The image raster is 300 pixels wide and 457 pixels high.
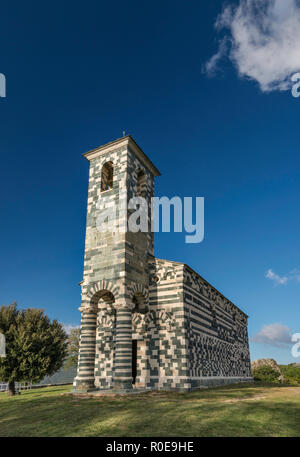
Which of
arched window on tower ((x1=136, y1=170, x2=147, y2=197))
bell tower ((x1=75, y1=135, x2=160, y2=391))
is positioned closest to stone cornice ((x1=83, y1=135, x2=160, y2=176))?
bell tower ((x1=75, y1=135, x2=160, y2=391))

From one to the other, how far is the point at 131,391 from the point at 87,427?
23.6 ft

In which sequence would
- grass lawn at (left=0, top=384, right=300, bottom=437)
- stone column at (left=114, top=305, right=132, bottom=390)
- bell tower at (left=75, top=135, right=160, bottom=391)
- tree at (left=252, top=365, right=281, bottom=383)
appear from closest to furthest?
grass lawn at (left=0, top=384, right=300, bottom=437), stone column at (left=114, top=305, right=132, bottom=390), bell tower at (left=75, top=135, right=160, bottom=391), tree at (left=252, top=365, right=281, bottom=383)

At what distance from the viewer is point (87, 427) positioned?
870 centimetres

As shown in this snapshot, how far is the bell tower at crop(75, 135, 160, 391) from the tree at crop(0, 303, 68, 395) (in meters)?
8.43

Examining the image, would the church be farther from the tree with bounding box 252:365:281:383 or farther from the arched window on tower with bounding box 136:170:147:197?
the tree with bounding box 252:365:281:383

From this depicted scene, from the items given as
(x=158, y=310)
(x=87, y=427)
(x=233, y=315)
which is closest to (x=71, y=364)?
(x=233, y=315)

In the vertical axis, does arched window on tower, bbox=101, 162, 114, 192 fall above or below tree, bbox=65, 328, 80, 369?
above

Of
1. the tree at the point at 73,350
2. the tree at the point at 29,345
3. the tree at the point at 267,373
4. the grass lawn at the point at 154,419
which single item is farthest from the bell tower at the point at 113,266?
the tree at the point at 267,373

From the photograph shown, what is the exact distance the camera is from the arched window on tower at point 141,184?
23219 mm

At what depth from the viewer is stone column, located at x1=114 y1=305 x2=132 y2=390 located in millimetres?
15758

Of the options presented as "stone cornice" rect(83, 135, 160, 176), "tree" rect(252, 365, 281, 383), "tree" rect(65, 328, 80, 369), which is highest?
"stone cornice" rect(83, 135, 160, 176)

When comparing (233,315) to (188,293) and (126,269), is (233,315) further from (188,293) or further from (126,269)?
(126,269)

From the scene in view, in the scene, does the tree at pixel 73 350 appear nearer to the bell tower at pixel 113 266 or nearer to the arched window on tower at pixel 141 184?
the bell tower at pixel 113 266

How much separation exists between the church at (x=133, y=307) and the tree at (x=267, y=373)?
3290 cm
